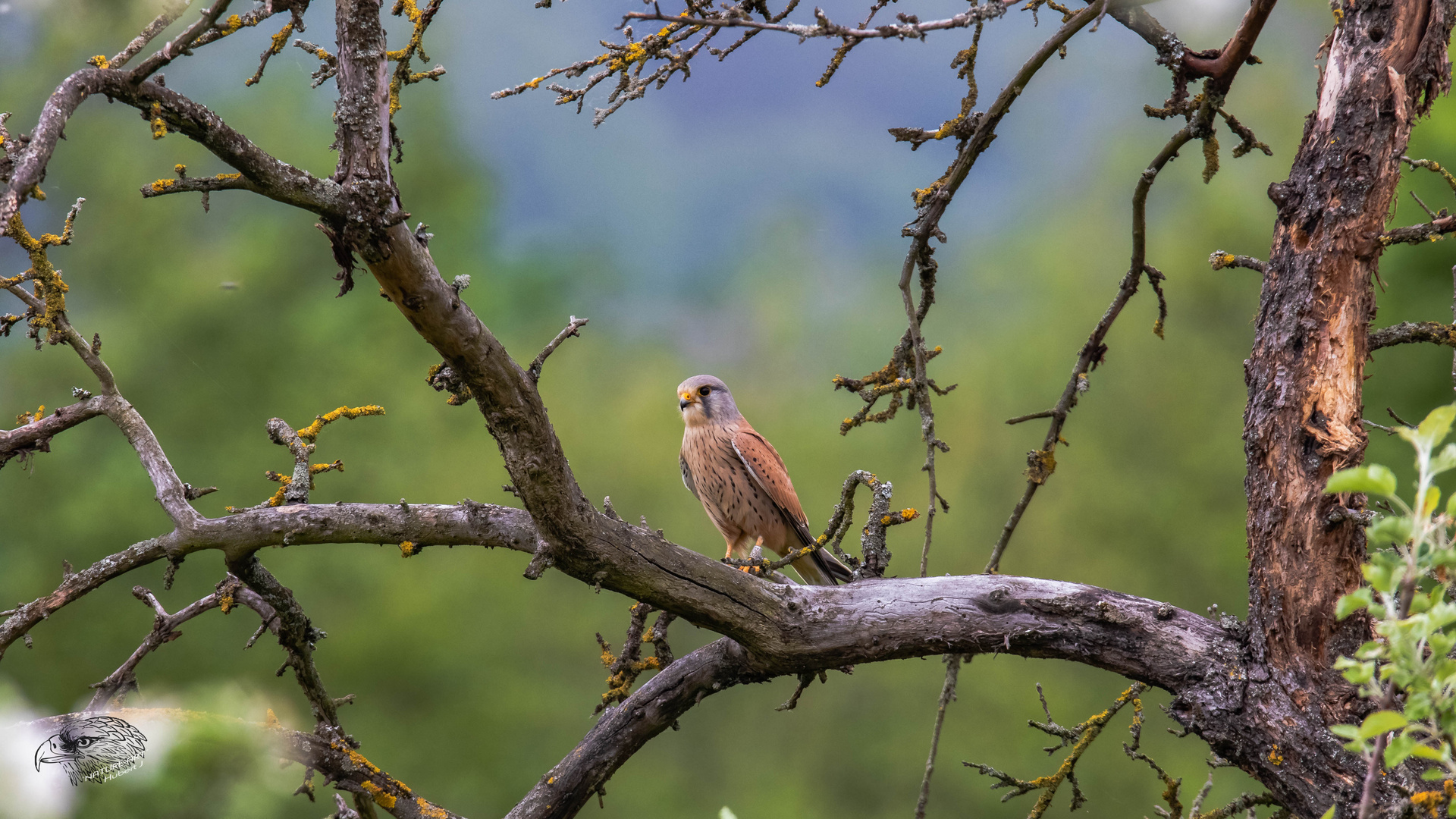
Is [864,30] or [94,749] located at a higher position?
[864,30]

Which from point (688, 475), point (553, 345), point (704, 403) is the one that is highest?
point (704, 403)

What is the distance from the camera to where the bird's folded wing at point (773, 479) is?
157 inches

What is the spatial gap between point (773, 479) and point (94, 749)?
9.62ft

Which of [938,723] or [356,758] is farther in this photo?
[938,723]

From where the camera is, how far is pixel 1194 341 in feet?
33.8

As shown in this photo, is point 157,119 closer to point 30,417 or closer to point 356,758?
point 30,417

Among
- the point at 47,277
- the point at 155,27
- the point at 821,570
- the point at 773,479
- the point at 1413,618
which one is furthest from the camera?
the point at 773,479

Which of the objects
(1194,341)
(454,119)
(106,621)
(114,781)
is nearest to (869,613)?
(114,781)

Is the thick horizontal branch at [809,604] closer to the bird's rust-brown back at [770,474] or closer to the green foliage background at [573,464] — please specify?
the bird's rust-brown back at [770,474]

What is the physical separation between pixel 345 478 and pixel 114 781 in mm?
9533

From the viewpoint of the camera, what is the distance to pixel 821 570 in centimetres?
330

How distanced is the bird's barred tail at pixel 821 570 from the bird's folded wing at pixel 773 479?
50 cm

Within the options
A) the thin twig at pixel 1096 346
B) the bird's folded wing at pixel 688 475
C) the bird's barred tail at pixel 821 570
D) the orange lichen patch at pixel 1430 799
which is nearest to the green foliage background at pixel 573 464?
the bird's folded wing at pixel 688 475

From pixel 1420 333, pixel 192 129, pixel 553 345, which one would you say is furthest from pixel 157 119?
pixel 1420 333
